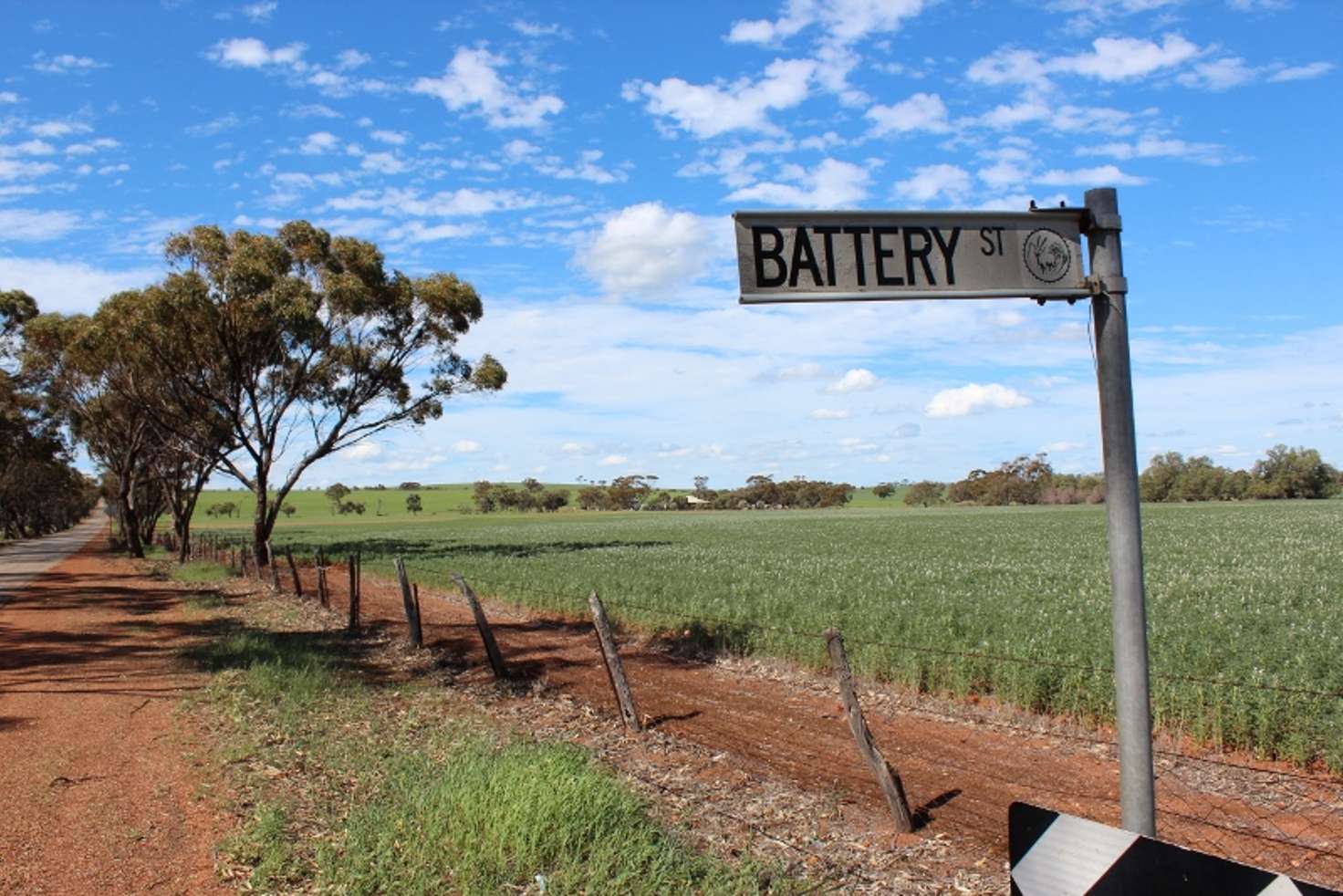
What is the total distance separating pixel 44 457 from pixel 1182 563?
177ft

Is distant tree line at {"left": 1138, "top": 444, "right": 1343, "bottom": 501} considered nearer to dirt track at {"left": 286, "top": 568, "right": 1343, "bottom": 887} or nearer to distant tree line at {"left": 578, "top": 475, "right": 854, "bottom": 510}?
distant tree line at {"left": 578, "top": 475, "right": 854, "bottom": 510}

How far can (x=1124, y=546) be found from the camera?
3.03 m

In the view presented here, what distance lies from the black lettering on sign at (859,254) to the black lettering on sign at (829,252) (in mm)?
50

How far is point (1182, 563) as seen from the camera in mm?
21953

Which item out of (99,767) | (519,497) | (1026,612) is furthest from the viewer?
(519,497)

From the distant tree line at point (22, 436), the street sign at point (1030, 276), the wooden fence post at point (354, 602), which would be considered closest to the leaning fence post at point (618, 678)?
the street sign at point (1030, 276)

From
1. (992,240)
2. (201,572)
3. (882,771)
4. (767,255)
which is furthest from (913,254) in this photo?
(201,572)

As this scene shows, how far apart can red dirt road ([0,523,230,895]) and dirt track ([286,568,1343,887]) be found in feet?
12.8

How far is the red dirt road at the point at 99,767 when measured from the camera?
19.1 ft

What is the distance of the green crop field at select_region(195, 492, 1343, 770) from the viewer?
876 centimetres

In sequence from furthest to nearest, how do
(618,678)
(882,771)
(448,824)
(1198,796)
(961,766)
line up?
(618,678), (961,766), (1198,796), (882,771), (448,824)

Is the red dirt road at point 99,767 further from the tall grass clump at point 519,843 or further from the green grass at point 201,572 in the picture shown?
the green grass at point 201,572

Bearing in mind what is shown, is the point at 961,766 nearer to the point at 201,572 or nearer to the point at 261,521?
the point at 261,521

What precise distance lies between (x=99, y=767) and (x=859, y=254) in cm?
805
